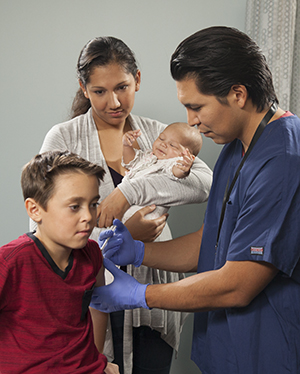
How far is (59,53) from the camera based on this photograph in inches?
83.5

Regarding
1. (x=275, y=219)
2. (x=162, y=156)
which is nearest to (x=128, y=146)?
(x=162, y=156)

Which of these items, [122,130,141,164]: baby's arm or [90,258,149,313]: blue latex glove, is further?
[122,130,141,164]: baby's arm

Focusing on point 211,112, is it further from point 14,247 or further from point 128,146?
point 14,247

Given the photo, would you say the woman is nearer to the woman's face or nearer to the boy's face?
the woman's face

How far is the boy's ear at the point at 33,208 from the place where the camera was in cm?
107

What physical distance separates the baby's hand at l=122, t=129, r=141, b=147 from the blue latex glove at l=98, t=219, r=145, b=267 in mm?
388

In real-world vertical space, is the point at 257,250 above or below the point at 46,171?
below

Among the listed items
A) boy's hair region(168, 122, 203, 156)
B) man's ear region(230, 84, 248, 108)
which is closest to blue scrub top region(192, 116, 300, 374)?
man's ear region(230, 84, 248, 108)

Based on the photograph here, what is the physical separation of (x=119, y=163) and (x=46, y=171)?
2.02 feet

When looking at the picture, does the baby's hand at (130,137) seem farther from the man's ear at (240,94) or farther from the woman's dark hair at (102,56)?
the man's ear at (240,94)

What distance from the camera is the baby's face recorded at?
1591 millimetres

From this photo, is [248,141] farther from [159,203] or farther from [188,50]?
[159,203]

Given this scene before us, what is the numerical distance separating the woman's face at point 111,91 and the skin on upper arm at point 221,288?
755 mm

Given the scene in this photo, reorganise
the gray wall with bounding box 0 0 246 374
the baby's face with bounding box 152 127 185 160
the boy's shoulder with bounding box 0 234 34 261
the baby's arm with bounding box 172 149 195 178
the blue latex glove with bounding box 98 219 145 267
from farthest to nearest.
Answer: the gray wall with bounding box 0 0 246 374 → the baby's face with bounding box 152 127 185 160 → the baby's arm with bounding box 172 149 195 178 → the blue latex glove with bounding box 98 219 145 267 → the boy's shoulder with bounding box 0 234 34 261
